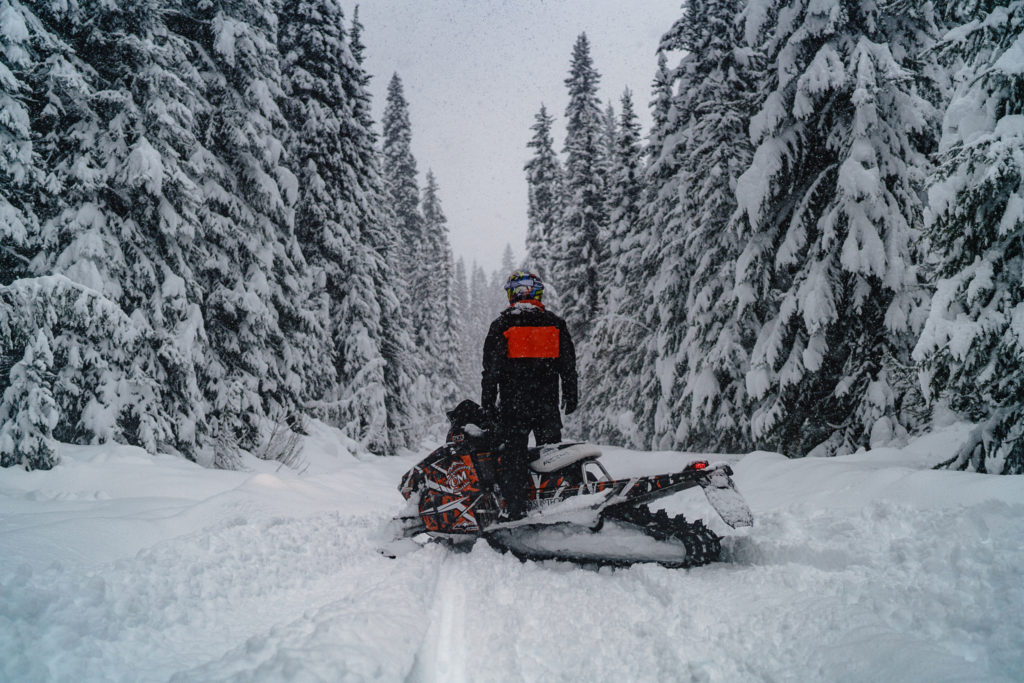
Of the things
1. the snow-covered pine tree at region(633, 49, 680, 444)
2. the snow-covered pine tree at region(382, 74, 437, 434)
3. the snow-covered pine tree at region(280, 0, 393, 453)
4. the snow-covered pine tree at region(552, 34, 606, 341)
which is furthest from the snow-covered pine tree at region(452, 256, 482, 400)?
the snow-covered pine tree at region(633, 49, 680, 444)

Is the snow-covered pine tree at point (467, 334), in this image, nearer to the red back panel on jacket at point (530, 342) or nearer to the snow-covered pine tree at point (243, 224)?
the snow-covered pine tree at point (243, 224)

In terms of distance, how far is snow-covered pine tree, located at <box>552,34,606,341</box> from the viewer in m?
22.4

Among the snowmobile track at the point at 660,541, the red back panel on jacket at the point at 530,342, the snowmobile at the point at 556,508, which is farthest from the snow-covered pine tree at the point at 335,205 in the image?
the snowmobile track at the point at 660,541

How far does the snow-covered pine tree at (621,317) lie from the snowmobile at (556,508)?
12.0 metres

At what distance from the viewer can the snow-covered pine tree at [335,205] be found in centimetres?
1647

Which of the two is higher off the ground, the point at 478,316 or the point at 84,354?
the point at 478,316

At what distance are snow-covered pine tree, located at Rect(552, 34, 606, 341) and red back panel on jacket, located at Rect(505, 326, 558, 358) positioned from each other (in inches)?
714

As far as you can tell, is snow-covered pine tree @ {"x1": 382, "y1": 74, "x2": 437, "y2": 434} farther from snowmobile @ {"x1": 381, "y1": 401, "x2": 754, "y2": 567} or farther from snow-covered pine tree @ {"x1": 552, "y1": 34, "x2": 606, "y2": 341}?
snowmobile @ {"x1": 381, "y1": 401, "x2": 754, "y2": 567}

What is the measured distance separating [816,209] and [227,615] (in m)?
9.54

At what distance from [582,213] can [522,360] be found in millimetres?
18893

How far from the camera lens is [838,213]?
7.95m

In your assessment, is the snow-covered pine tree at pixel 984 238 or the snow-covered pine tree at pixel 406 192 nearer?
the snow-covered pine tree at pixel 984 238

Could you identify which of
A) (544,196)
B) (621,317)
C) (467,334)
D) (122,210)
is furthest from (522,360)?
(467,334)

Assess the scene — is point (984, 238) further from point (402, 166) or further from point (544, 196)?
point (402, 166)
